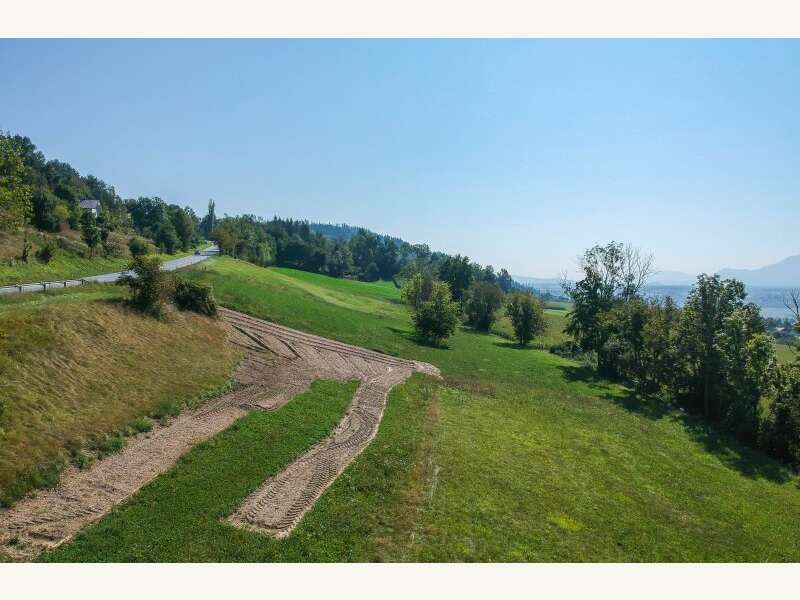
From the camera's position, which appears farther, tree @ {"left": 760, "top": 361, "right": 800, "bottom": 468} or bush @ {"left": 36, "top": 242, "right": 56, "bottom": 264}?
bush @ {"left": 36, "top": 242, "right": 56, "bottom": 264}

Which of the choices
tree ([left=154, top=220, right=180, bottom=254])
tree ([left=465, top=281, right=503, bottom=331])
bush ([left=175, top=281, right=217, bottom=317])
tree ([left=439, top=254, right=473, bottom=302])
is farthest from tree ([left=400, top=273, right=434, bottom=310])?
tree ([left=154, top=220, right=180, bottom=254])

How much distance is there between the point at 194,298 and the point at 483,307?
66879 mm

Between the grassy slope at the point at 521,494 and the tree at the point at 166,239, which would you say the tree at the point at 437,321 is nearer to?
the grassy slope at the point at 521,494

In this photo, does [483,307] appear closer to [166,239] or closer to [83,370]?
[166,239]

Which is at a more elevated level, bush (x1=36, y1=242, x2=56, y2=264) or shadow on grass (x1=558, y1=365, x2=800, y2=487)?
bush (x1=36, y1=242, x2=56, y2=264)

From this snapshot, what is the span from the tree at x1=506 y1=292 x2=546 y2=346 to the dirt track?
1882 inches

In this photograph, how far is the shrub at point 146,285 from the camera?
30.4m

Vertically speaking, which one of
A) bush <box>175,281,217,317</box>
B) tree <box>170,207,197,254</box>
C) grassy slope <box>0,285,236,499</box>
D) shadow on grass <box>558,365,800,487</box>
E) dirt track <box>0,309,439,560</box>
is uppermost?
tree <box>170,207,197,254</box>

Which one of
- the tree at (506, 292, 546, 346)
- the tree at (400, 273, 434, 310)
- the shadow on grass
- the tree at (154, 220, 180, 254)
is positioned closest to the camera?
the shadow on grass

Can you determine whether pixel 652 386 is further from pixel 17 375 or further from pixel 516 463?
pixel 17 375

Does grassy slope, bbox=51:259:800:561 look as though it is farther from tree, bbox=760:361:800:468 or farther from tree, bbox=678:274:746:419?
tree, bbox=678:274:746:419

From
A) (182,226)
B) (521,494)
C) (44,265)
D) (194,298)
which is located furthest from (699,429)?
A: (182,226)

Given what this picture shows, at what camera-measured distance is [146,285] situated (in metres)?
30.6

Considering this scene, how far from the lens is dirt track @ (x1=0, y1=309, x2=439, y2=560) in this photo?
13.3 meters
